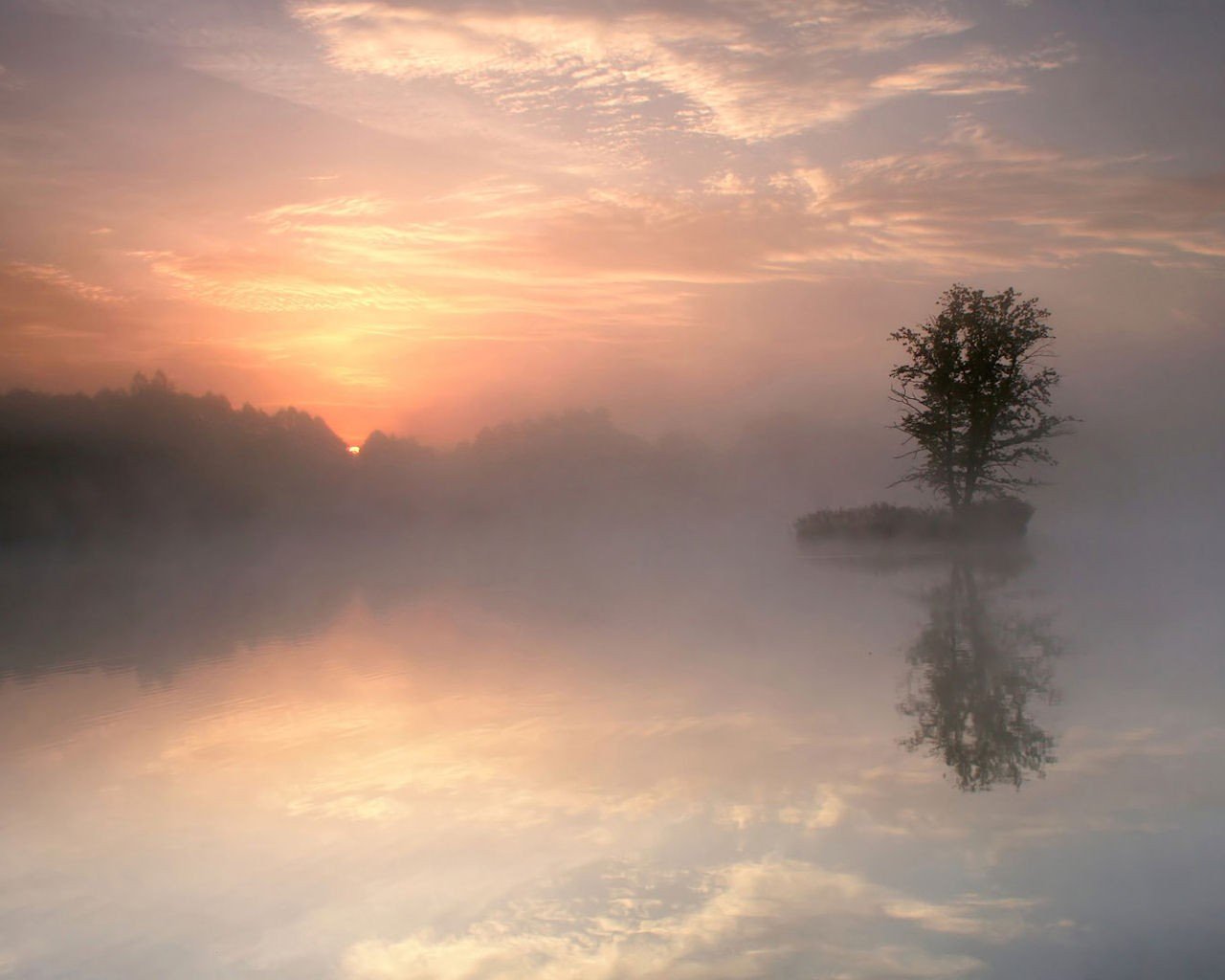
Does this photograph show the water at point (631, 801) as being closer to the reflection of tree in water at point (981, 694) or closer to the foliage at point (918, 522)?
the reflection of tree in water at point (981, 694)

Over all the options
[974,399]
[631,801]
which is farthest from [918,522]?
[631,801]

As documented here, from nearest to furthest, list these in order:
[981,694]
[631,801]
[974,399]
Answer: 1. [631,801]
2. [981,694]
3. [974,399]

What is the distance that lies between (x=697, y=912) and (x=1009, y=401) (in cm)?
3234

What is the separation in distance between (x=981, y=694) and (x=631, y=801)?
4.23 metres

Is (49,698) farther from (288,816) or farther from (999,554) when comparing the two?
(999,554)

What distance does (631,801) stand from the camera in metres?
6.55

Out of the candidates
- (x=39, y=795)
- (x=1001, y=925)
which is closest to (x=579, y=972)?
(x=1001, y=925)

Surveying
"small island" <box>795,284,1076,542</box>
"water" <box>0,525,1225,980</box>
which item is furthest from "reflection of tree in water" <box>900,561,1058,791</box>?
"small island" <box>795,284,1076,542</box>

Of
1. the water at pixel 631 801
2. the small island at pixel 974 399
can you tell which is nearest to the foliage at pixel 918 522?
the small island at pixel 974 399

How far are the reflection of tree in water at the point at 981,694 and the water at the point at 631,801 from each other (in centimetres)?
5

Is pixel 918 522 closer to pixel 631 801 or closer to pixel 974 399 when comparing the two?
pixel 974 399

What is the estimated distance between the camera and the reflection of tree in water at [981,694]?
6953 mm

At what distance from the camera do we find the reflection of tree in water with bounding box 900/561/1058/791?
6.95 m

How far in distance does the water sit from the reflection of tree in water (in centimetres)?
5
